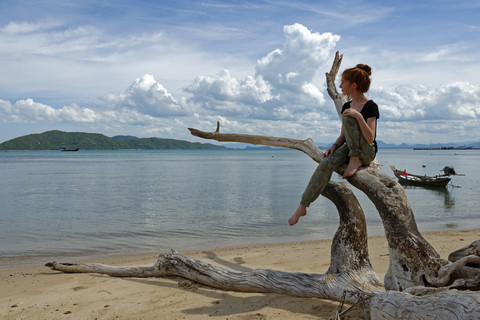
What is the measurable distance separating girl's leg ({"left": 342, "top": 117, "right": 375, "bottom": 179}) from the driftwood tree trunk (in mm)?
143

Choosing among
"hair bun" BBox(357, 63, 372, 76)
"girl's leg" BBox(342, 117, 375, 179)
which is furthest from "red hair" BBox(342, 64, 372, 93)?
"girl's leg" BBox(342, 117, 375, 179)

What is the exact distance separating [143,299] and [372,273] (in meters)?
3.60

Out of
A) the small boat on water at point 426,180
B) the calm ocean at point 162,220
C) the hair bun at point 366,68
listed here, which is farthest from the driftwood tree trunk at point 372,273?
the small boat on water at point 426,180

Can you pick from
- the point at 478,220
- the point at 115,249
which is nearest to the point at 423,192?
the point at 478,220

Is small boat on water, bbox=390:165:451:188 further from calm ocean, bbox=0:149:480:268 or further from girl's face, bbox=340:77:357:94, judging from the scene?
girl's face, bbox=340:77:357:94

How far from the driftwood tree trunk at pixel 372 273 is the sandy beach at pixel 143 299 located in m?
0.22

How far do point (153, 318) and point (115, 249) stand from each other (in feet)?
23.9

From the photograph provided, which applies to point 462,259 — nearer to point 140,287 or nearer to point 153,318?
point 153,318

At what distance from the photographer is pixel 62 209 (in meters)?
20.9

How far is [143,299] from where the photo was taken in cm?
611

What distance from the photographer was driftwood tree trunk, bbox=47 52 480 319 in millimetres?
3738

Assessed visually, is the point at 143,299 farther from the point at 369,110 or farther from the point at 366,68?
the point at 366,68

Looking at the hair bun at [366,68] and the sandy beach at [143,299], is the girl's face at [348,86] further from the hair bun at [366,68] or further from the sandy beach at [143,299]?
the sandy beach at [143,299]

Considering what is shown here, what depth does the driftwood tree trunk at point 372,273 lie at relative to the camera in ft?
12.3
